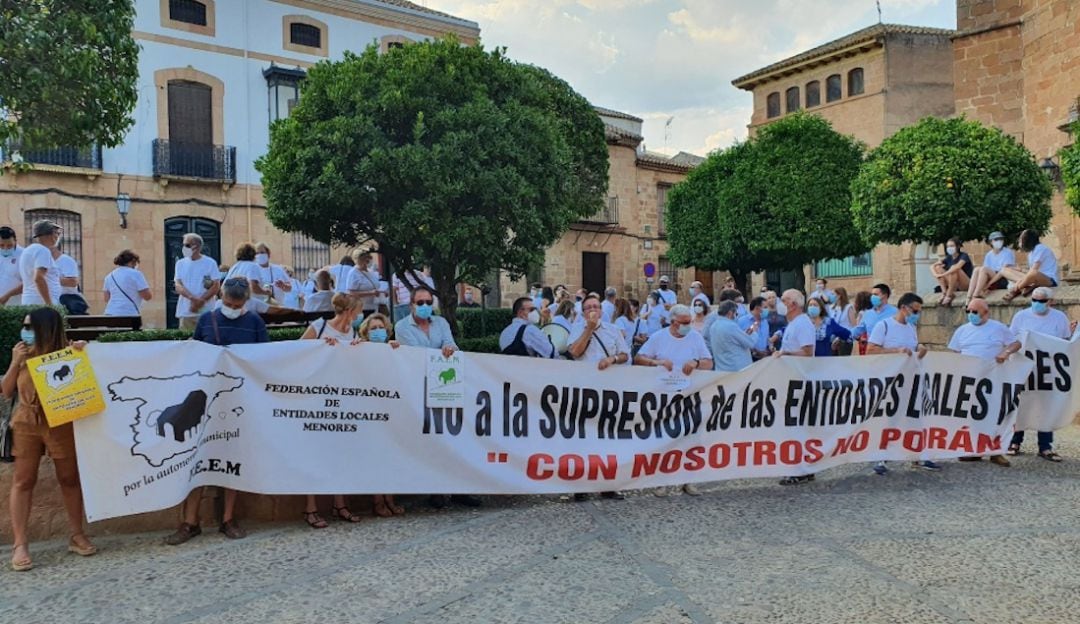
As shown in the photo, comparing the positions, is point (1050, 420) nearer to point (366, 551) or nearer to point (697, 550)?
point (697, 550)

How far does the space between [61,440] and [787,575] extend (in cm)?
436

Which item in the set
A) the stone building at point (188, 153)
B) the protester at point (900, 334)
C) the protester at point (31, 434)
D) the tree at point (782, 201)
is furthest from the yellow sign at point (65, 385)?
the tree at point (782, 201)

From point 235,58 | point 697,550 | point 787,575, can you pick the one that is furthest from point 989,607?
point 235,58

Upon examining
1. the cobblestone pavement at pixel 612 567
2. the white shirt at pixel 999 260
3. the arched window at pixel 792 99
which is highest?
the arched window at pixel 792 99

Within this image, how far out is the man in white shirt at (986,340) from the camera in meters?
7.59

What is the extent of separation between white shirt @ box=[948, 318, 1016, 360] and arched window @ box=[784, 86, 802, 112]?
31837mm

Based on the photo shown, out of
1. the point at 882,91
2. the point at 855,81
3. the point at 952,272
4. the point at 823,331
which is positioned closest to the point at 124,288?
the point at 823,331

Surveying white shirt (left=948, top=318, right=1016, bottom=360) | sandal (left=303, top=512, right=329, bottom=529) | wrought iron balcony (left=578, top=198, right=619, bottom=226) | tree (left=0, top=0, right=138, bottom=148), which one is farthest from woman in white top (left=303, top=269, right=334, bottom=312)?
wrought iron balcony (left=578, top=198, right=619, bottom=226)

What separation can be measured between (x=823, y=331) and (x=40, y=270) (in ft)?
26.7

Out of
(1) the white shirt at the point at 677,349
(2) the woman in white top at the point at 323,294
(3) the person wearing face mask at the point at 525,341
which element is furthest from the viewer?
(2) the woman in white top at the point at 323,294

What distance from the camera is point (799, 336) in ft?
24.7

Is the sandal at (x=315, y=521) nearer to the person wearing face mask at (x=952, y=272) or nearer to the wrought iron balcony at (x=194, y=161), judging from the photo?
the person wearing face mask at (x=952, y=272)

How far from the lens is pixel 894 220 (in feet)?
51.3

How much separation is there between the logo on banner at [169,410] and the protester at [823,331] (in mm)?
6304
